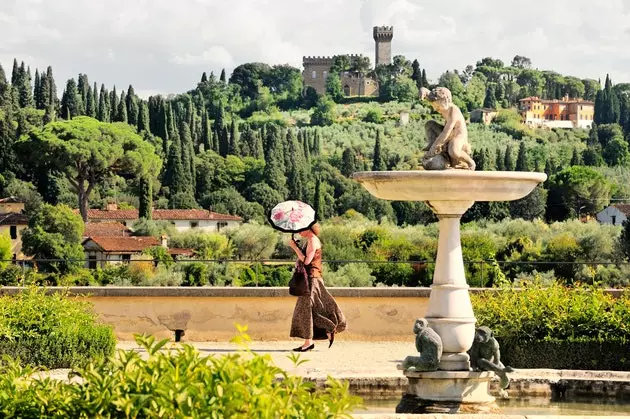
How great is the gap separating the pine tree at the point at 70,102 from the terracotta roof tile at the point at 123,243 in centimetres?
3308

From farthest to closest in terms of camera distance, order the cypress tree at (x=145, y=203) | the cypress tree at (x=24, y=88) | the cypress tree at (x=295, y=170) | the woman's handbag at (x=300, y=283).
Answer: the cypress tree at (x=24, y=88)
the cypress tree at (x=295, y=170)
the cypress tree at (x=145, y=203)
the woman's handbag at (x=300, y=283)

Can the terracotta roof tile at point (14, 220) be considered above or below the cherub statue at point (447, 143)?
below

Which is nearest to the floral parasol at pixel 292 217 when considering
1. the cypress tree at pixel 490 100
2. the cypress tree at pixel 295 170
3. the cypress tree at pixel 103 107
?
the cypress tree at pixel 295 170

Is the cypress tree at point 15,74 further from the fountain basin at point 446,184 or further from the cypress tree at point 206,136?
the fountain basin at point 446,184

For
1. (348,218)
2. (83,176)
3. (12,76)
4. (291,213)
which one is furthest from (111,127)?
(291,213)

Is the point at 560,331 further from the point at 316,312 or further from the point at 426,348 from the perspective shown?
the point at 426,348

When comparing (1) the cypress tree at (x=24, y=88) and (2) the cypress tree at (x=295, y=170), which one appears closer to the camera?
(2) the cypress tree at (x=295, y=170)

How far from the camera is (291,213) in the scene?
11.5 m

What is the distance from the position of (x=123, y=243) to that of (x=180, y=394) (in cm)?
5988

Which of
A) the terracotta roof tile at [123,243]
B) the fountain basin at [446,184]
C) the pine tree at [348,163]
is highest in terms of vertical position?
the fountain basin at [446,184]

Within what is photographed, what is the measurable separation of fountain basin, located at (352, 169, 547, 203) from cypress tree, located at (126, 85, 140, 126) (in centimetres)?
9189

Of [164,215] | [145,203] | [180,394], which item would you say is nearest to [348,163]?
[164,215]

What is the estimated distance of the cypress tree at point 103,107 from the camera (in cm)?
9712

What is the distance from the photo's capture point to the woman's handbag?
38.8 ft
